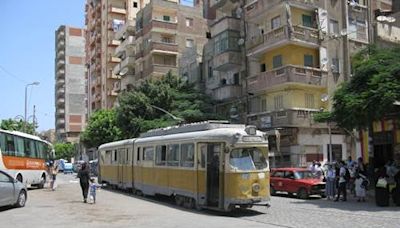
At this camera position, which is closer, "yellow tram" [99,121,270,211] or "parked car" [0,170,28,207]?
"yellow tram" [99,121,270,211]

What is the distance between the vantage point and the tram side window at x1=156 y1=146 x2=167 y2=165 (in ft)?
73.8

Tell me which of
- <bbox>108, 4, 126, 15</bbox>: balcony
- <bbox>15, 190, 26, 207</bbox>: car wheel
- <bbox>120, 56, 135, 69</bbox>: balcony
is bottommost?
<bbox>15, 190, 26, 207</bbox>: car wheel

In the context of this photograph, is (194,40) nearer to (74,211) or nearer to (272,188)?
(272,188)

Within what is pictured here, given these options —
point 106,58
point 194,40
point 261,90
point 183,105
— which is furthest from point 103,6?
point 261,90

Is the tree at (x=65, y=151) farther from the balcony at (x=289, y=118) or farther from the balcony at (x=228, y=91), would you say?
the balcony at (x=289, y=118)

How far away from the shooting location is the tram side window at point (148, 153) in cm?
2420

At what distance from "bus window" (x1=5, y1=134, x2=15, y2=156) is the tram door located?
13229 millimetres

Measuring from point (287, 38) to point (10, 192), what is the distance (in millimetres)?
24170

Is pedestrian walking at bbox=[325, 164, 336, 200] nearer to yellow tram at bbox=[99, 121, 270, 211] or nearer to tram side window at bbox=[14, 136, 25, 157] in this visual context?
yellow tram at bbox=[99, 121, 270, 211]

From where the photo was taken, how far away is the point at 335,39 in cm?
4084

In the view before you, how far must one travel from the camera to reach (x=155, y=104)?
48.0 m

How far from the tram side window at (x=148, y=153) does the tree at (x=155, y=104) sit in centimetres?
2017

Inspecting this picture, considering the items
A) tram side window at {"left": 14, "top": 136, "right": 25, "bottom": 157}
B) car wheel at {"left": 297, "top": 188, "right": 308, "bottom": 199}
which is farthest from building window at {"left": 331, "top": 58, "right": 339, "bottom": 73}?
tram side window at {"left": 14, "top": 136, "right": 25, "bottom": 157}

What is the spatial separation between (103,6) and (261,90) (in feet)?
185
